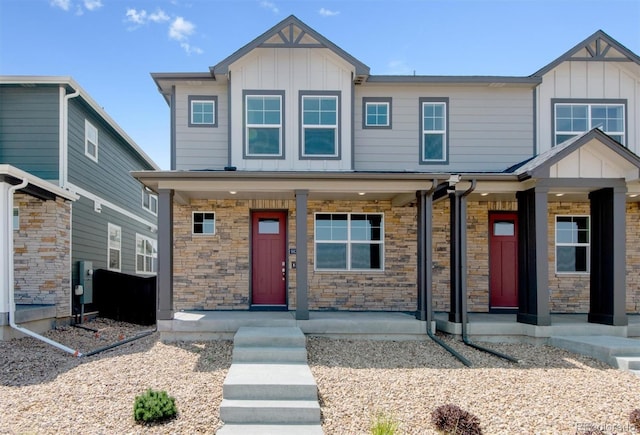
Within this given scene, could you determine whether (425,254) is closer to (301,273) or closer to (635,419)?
(301,273)

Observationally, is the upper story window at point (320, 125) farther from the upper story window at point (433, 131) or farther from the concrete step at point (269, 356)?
the concrete step at point (269, 356)

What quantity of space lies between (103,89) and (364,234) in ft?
29.0

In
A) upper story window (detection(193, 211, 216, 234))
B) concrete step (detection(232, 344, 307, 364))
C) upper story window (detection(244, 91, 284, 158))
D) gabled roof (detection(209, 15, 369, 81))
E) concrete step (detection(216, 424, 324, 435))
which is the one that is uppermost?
gabled roof (detection(209, 15, 369, 81))

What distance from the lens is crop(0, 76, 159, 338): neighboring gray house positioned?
9453 millimetres

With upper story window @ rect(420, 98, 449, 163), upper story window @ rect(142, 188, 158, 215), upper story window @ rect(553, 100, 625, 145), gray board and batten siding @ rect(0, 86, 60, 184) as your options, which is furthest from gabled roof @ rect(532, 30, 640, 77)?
upper story window @ rect(142, 188, 158, 215)

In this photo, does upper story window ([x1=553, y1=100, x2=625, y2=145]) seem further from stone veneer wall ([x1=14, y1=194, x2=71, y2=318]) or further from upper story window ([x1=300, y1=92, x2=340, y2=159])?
stone veneer wall ([x1=14, y1=194, x2=71, y2=318])

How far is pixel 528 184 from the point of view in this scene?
8031 millimetres

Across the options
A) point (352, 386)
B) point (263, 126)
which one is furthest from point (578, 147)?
point (263, 126)

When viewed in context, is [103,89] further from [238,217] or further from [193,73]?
[238,217]

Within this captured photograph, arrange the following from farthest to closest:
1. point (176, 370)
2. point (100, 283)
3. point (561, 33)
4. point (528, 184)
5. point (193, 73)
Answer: point (100, 283), point (561, 33), point (193, 73), point (528, 184), point (176, 370)

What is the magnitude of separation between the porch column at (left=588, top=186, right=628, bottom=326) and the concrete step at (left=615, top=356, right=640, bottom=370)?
160 cm

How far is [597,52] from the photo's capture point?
967 centimetres

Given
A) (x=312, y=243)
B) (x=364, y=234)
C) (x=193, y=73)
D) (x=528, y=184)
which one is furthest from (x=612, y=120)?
(x=193, y=73)

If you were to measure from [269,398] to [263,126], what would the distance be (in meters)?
5.75
